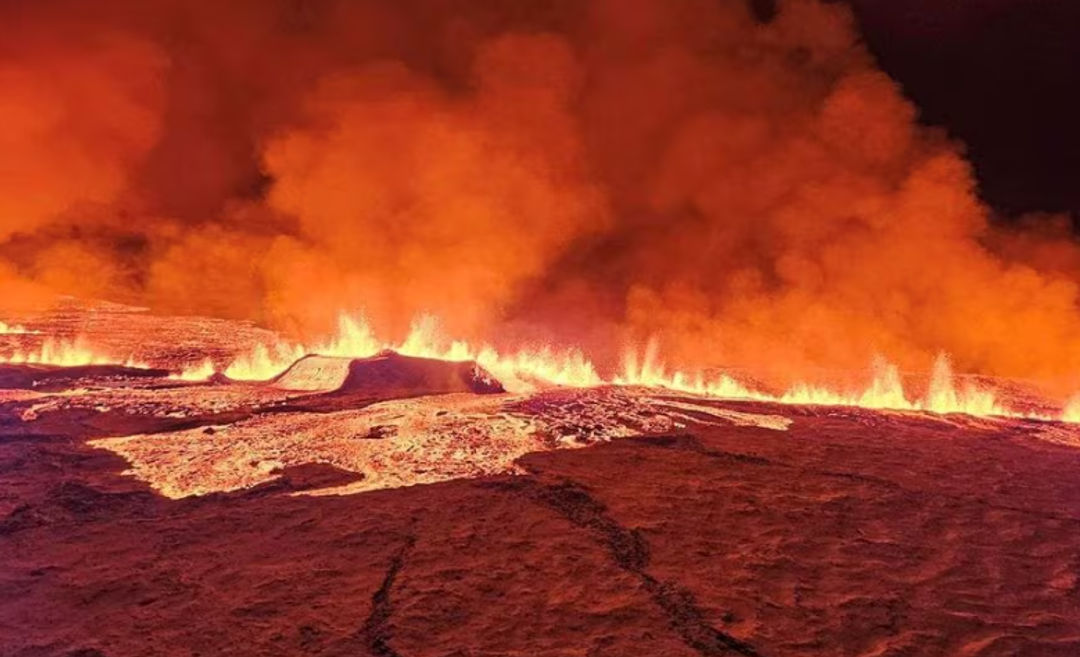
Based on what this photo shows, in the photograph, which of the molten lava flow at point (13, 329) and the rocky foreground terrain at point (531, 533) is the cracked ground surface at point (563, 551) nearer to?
the rocky foreground terrain at point (531, 533)

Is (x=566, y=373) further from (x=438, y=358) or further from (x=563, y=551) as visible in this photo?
(x=563, y=551)

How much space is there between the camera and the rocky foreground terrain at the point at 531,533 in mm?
3576

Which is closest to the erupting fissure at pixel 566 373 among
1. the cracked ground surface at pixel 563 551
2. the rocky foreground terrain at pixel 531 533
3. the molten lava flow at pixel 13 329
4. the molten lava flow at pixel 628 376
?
the molten lava flow at pixel 628 376

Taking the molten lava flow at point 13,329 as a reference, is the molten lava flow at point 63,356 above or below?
below

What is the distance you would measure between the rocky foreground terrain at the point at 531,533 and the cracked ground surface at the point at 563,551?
19 millimetres

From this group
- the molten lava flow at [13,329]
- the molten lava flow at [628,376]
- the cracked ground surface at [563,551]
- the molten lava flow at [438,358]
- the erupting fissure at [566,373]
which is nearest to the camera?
the cracked ground surface at [563,551]

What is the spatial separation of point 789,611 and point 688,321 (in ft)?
52.7

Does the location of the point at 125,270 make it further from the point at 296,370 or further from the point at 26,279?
the point at 296,370

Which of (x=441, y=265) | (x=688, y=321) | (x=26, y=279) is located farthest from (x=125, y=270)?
(x=688, y=321)

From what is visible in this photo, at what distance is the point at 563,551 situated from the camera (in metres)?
4.37

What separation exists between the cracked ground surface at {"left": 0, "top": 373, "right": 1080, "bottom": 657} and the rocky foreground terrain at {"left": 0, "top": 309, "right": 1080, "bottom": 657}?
19 millimetres

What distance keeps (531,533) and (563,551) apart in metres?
0.31

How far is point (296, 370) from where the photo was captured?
10.5 metres

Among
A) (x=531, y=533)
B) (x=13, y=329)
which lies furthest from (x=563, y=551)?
(x=13, y=329)
